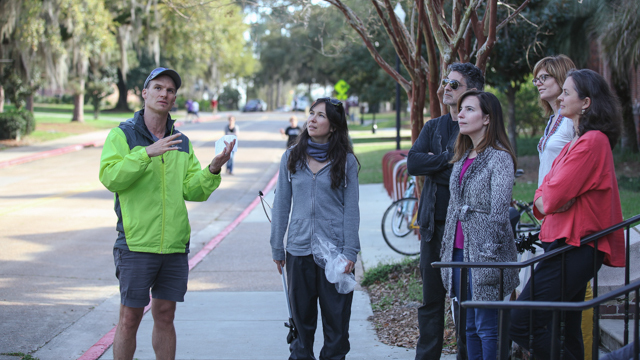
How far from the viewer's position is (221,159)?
11.9 ft

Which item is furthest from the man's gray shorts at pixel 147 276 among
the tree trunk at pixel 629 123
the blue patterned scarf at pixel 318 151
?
the tree trunk at pixel 629 123

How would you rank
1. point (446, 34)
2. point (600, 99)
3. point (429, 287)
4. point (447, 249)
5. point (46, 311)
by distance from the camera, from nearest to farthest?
1. point (600, 99)
2. point (447, 249)
3. point (429, 287)
4. point (446, 34)
5. point (46, 311)

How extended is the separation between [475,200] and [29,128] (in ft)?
78.7

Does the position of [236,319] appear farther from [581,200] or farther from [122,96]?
[122,96]

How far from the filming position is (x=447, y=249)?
357 cm

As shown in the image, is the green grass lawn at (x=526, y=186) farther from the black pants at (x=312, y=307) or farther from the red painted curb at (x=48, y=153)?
the red painted curb at (x=48, y=153)

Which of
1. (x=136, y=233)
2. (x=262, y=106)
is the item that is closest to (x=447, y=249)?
(x=136, y=233)

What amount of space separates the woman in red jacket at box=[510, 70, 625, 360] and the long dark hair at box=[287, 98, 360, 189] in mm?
1222

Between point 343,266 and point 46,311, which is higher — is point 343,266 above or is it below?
above

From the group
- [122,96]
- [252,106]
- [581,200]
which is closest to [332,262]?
[581,200]

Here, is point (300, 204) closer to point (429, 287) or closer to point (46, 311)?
point (429, 287)

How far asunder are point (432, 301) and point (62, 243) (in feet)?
21.1

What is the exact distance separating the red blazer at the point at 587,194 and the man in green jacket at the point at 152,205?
1.93 metres

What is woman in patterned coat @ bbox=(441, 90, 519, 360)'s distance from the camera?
3.38 meters
